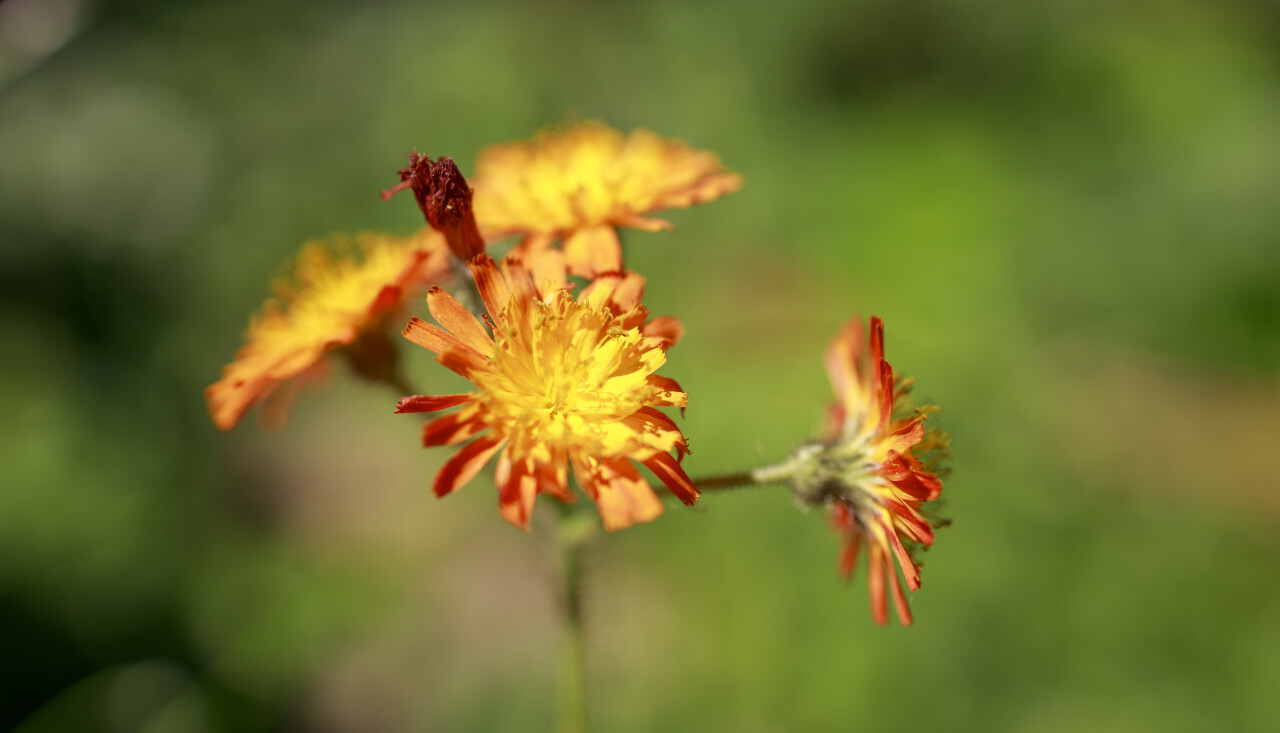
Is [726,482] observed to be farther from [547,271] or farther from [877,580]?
[547,271]

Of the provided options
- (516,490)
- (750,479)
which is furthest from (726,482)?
(516,490)

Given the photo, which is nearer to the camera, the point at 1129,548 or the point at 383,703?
the point at 1129,548

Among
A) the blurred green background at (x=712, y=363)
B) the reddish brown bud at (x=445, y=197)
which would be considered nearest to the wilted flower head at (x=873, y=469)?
the blurred green background at (x=712, y=363)

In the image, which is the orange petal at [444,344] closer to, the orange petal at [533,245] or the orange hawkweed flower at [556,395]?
the orange hawkweed flower at [556,395]

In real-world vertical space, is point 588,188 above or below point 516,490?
above

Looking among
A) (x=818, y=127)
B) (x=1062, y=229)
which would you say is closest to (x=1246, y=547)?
(x=1062, y=229)

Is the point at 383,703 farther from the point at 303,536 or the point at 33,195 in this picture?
the point at 33,195
